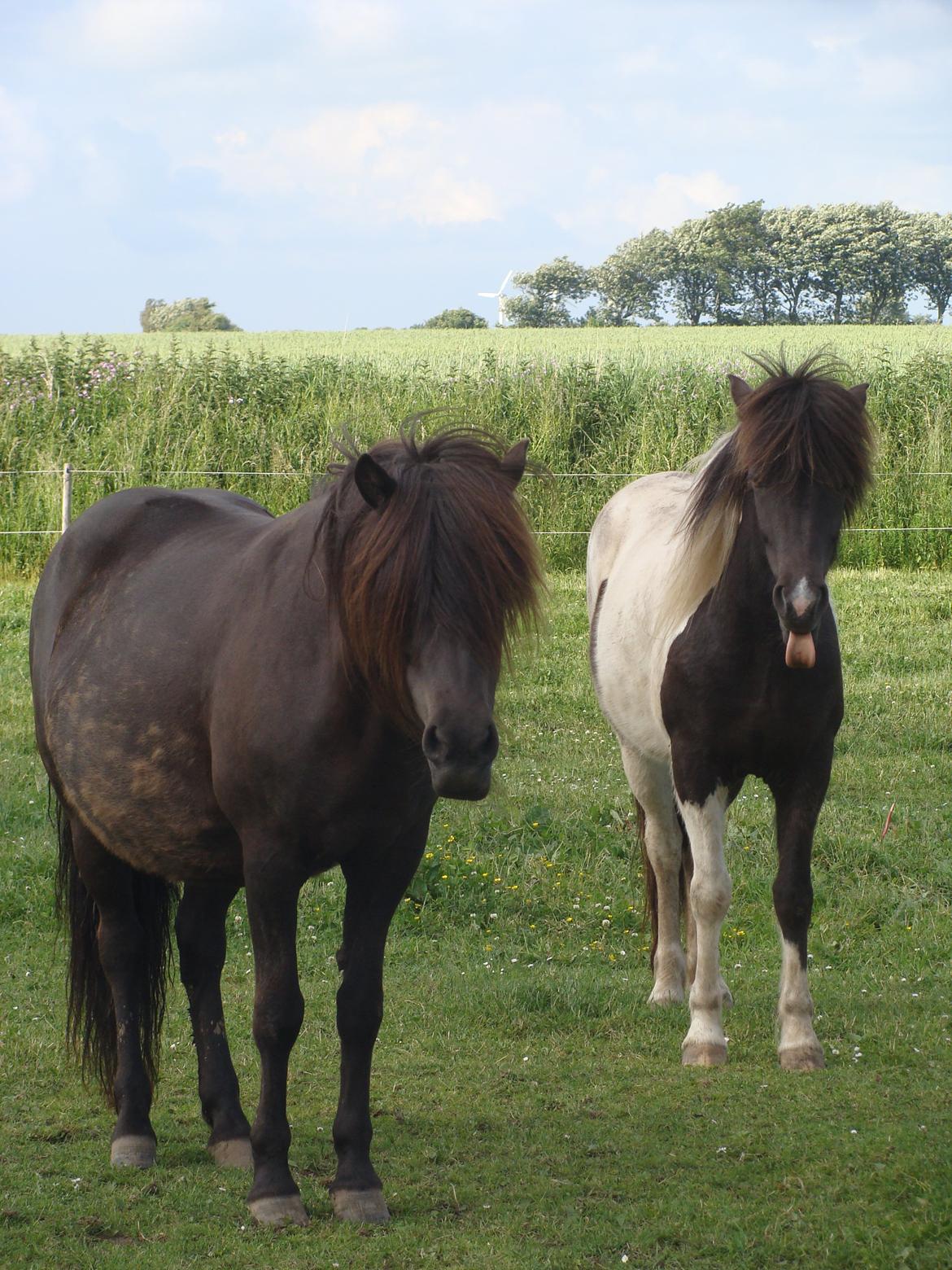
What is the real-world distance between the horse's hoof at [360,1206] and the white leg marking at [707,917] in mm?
1689

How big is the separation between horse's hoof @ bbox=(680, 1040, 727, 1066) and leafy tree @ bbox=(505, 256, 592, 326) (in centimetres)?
5604

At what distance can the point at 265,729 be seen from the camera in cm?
336

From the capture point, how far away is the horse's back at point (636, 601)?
5.41m

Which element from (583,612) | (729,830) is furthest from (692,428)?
(729,830)

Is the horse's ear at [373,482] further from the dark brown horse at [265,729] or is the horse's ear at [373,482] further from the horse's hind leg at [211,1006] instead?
the horse's hind leg at [211,1006]

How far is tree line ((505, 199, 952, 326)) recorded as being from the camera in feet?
155

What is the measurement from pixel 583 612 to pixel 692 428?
448 cm

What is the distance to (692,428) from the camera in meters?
16.0

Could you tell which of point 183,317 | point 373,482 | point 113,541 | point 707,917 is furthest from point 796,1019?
point 183,317

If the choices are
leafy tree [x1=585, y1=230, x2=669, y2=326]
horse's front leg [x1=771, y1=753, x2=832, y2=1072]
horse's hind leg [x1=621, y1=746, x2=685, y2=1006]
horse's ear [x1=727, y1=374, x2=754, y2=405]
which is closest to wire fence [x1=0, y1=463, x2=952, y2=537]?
horse's hind leg [x1=621, y1=746, x2=685, y2=1006]

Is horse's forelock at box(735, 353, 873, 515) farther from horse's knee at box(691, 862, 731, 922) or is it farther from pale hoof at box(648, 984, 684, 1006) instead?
pale hoof at box(648, 984, 684, 1006)

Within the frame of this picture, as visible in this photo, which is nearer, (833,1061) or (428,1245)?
(428,1245)

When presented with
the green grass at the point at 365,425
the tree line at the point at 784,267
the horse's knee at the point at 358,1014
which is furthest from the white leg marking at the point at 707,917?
the tree line at the point at 784,267

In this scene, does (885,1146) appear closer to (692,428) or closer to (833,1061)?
(833,1061)
